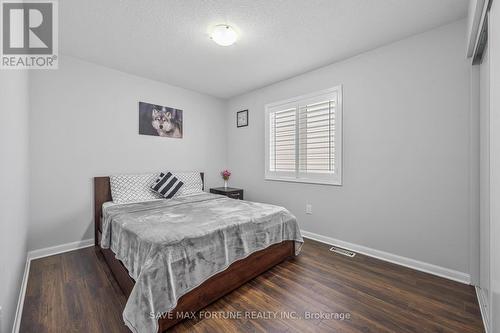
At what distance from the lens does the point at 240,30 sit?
2.27 meters

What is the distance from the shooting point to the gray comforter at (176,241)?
1404mm

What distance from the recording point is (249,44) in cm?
254

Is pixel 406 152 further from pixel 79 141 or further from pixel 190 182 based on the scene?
pixel 79 141

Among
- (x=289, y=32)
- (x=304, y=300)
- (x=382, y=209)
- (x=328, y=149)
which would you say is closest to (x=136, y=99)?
(x=289, y=32)

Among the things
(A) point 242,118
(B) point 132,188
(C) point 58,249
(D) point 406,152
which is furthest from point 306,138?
(C) point 58,249

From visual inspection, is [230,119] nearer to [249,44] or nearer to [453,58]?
[249,44]

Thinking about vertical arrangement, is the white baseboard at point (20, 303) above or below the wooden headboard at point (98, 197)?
below

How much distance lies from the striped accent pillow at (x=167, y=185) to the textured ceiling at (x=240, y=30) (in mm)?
1654

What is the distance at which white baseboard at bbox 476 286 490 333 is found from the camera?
1499 mm

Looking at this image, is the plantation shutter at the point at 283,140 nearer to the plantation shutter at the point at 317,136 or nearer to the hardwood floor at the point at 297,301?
the plantation shutter at the point at 317,136

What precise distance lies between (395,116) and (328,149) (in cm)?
88

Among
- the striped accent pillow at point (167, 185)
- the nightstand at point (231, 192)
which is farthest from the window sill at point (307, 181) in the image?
the striped accent pillow at point (167, 185)

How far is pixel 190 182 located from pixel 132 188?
98cm

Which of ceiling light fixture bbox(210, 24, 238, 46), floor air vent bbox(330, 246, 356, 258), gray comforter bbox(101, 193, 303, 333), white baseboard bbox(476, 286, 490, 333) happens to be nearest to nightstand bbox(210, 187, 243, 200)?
gray comforter bbox(101, 193, 303, 333)
